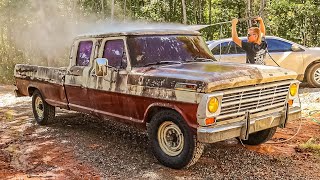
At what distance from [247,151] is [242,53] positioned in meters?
6.73

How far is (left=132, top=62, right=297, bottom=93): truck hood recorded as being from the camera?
4.84 m

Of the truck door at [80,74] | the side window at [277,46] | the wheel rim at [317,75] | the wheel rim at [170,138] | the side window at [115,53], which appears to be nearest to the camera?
the wheel rim at [170,138]

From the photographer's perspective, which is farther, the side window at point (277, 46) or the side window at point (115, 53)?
the side window at point (277, 46)

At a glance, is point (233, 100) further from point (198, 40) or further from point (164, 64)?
point (198, 40)

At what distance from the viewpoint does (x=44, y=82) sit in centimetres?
830

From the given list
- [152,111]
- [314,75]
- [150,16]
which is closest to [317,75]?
[314,75]

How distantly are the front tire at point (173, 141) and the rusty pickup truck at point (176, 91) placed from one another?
1 centimetres

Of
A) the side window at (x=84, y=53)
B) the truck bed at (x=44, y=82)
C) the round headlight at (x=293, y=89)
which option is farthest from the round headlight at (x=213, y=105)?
the truck bed at (x=44, y=82)

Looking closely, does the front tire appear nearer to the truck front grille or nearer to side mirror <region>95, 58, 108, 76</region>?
the truck front grille

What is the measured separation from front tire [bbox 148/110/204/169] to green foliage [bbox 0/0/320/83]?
19.2 meters

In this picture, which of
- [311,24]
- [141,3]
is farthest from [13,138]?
[141,3]

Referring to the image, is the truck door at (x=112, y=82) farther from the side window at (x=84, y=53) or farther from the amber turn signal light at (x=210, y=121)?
the amber turn signal light at (x=210, y=121)

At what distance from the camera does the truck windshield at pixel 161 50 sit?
6.07 m

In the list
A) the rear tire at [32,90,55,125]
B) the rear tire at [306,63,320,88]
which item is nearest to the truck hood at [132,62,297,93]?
the rear tire at [32,90,55,125]
